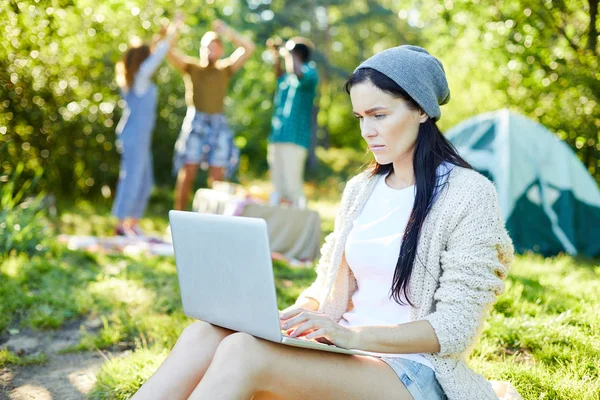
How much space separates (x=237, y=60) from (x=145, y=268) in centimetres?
244

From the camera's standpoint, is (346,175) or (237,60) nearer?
(237,60)

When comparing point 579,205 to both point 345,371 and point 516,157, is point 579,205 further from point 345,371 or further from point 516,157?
point 345,371

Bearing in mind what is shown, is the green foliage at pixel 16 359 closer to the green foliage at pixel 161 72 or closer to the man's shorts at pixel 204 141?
the green foliage at pixel 161 72

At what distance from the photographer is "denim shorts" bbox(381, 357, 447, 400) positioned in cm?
173

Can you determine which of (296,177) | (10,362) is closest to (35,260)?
(10,362)

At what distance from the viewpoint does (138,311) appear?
3561 mm

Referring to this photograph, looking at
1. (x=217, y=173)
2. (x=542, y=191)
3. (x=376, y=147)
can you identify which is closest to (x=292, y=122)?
(x=217, y=173)

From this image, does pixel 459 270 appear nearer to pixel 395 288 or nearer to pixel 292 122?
pixel 395 288

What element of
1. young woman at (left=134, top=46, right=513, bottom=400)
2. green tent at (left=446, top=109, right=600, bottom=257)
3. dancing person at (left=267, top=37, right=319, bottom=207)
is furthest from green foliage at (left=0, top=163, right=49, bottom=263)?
green tent at (left=446, top=109, right=600, bottom=257)

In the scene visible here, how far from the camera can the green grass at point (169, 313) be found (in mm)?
2523

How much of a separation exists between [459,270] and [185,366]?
32.0 inches

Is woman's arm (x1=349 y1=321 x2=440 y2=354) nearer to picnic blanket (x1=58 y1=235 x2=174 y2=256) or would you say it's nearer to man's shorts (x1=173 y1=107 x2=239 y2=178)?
picnic blanket (x1=58 y1=235 x2=174 y2=256)

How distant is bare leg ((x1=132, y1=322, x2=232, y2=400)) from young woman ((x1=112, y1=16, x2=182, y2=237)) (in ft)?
13.7

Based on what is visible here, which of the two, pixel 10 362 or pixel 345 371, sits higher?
pixel 345 371
